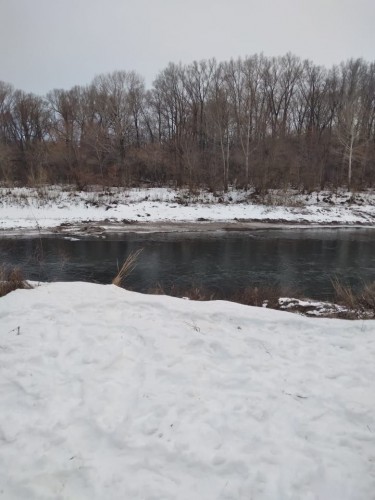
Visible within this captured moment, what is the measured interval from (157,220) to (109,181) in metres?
9.81

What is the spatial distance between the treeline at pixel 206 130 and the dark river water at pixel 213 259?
457 inches

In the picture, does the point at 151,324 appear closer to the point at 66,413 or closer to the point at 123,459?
the point at 66,413

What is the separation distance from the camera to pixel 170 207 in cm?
2733

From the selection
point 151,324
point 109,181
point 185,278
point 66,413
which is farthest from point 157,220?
point 66,413

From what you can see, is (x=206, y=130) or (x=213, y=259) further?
(x=206, y=130)

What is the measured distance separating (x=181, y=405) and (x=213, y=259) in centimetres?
1135

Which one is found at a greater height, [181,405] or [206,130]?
[206,130]

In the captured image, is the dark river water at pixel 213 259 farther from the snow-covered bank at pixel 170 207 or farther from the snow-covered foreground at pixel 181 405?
the snow-covered foreground at pixel 181 405

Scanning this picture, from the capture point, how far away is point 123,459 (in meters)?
2.98

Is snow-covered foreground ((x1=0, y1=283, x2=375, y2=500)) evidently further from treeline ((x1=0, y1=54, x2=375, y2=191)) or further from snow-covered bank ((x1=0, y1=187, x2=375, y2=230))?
treeline ((x1=0, y1=54, x2=375, y2=191))

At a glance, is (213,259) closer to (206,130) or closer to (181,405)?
(181,405)

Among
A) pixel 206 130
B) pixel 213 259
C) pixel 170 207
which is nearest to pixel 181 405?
pixel 213 259

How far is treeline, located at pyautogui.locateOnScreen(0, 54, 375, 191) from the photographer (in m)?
31.2

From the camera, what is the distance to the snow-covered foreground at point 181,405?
2.79 meters
